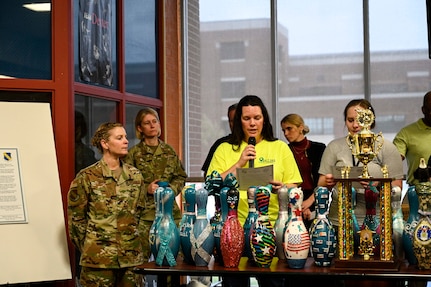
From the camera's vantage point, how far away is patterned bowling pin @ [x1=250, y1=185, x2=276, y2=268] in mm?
3047

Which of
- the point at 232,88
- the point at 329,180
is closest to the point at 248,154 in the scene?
the point at 329,180

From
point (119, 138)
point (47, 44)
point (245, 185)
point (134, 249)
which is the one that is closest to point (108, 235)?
point (134, 249)

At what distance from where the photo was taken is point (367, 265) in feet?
9.62

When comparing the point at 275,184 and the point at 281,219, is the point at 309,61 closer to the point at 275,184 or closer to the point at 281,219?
the point at 275,184

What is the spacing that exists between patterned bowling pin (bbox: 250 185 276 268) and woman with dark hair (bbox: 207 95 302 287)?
53cm

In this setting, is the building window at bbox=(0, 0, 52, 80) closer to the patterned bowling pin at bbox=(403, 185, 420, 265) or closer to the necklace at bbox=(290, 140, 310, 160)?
the necklace at bbox=(290, 140, 310, 160)

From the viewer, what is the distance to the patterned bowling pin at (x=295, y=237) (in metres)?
3.01

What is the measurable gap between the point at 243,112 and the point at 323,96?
11.6ft

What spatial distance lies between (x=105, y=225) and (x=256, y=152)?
1.09 meters

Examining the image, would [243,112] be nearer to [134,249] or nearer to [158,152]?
[134,249]

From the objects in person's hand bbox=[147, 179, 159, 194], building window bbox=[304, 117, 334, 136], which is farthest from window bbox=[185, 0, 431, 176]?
person's hand bbox=[147, 179, 159, 194]

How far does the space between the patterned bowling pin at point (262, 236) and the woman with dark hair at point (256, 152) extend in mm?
528

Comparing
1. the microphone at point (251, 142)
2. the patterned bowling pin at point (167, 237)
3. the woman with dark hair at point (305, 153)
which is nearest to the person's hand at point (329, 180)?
the microphone at point (251, 142)

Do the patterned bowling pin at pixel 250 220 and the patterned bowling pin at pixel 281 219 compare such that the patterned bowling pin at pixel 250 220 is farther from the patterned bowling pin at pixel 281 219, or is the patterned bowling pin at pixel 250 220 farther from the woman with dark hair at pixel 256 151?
the woman with dark hair at pixel 256 151
